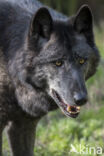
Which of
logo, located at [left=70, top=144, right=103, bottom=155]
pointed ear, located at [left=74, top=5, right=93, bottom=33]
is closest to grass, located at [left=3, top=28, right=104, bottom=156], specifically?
logo, located at [left=70, top=144, right=103, bottom=155]

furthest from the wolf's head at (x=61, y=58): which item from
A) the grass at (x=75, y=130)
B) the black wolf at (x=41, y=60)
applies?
the grass at (x=75, y=130)

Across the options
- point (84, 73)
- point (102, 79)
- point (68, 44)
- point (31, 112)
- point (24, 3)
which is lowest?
point (102, 79)

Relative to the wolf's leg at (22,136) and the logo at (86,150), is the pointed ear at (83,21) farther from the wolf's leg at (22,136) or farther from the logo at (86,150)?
the logo at (86,150)

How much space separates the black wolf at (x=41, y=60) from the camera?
14.6 feet

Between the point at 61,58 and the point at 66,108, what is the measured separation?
22.7 inches

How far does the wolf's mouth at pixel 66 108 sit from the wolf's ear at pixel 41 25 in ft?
2.18

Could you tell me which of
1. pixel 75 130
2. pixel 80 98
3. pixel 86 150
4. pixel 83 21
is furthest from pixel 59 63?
pixel 75 130

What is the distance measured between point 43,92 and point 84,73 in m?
0.55

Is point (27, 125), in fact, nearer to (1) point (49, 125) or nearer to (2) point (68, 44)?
(2) point (68, 44)

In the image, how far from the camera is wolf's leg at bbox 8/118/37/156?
5.25 metres

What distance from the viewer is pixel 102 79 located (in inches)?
381

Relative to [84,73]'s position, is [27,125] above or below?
below

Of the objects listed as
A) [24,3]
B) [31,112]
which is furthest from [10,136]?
[24,3]

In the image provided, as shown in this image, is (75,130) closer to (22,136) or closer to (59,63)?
(22,136)
